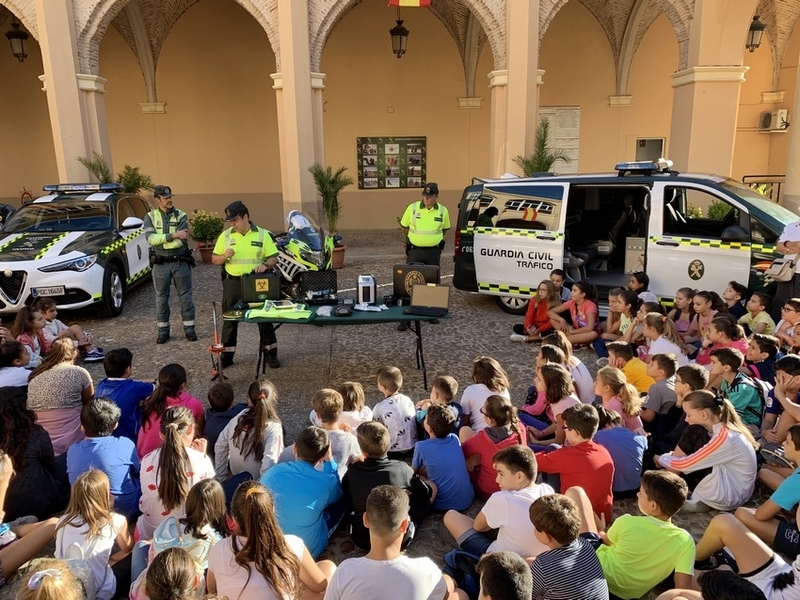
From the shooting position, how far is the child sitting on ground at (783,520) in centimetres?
337

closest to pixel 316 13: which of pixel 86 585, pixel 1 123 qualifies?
pixel 1 123

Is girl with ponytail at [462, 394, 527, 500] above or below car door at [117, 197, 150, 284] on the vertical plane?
below

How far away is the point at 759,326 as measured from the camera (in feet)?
21.4

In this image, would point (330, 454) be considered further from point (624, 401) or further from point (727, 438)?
point (727, 438)

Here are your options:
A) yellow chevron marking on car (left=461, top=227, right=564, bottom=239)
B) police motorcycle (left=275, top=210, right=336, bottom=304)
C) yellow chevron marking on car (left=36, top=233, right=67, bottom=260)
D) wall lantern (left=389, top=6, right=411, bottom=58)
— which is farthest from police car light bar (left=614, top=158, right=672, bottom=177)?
wall lantern (left=389, top=6, right=411, bottom=58)

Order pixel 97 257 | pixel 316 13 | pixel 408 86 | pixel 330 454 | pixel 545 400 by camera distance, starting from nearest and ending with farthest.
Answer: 1. pixel 330 454
2. pixel 545 400
3. pixel 97 257
4. pixel 316 13
5. pixel 408 86

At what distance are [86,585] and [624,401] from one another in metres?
3.59

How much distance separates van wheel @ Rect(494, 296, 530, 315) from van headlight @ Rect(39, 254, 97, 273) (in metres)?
5.88

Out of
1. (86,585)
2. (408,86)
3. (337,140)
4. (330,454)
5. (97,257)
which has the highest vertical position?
(408,86)

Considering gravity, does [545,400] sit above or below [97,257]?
below

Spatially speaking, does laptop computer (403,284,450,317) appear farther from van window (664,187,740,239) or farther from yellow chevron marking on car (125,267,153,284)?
yellow chevron marking on car (125,267,153,284)

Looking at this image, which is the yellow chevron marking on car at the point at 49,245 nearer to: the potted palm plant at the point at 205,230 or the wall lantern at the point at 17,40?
the potted palm plant at the point at 205,230

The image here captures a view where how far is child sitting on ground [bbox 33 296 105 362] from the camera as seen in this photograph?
6652 mm

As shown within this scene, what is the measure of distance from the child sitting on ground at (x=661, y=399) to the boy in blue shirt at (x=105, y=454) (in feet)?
12.5
